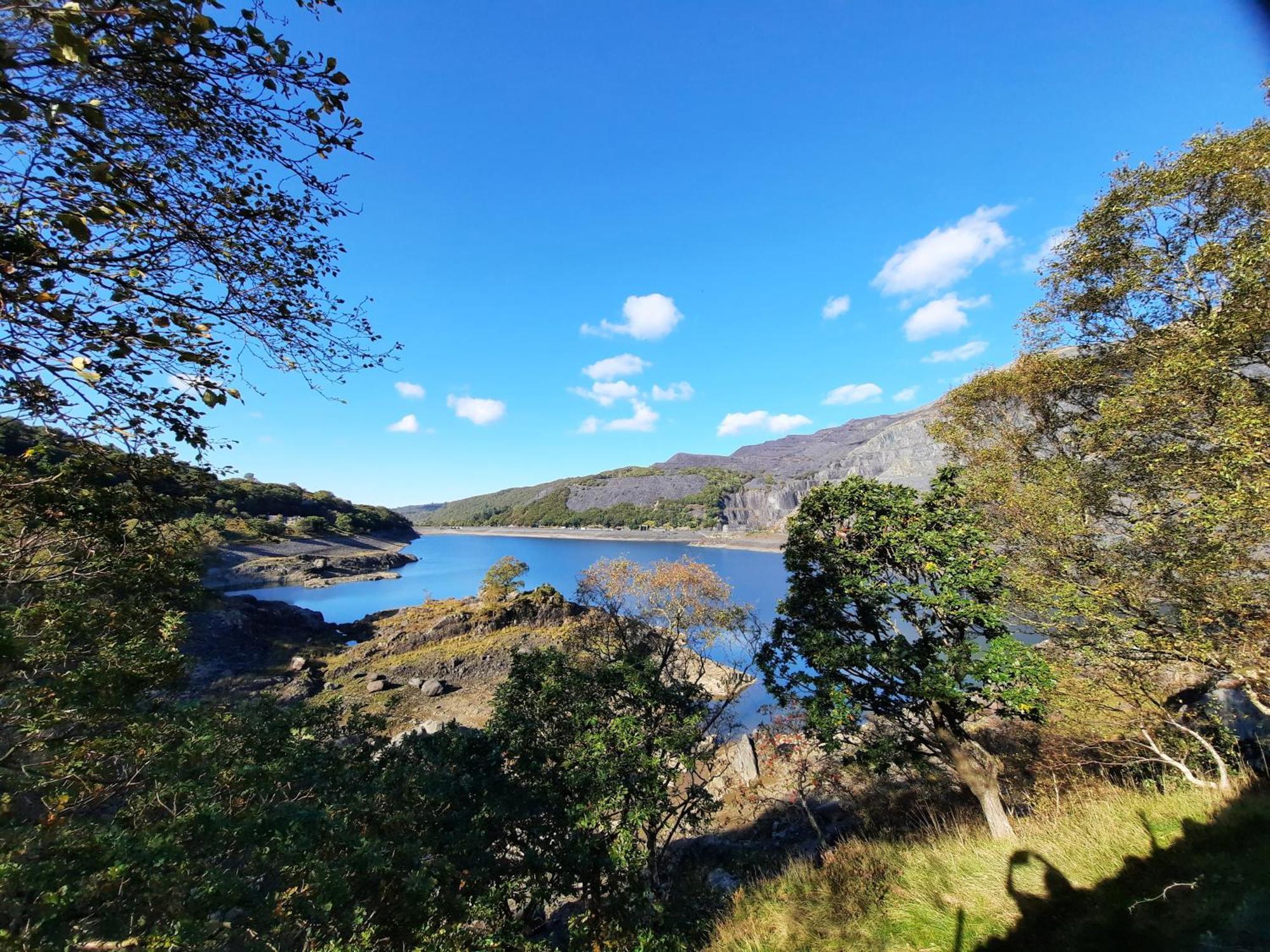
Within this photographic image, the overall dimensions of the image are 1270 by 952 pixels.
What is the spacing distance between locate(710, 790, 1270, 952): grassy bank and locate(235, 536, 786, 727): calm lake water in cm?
1480

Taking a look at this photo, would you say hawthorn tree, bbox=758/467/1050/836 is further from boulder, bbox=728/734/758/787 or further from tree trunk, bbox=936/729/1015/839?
boulder, bbox=728/734/758/787

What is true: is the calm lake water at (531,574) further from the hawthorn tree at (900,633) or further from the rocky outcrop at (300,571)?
the hawthorn tree at (900,633)

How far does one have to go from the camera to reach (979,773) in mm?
6711

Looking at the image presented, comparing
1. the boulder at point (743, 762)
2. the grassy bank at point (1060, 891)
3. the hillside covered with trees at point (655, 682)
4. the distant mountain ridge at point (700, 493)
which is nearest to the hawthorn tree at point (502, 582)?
the boulder at point (743, 762)

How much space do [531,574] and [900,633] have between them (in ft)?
210

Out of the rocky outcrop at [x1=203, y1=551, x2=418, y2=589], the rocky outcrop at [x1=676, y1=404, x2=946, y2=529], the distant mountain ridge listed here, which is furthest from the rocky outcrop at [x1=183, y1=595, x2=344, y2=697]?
the distant mountain ridge

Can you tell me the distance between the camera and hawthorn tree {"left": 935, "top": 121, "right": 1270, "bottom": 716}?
5199mm

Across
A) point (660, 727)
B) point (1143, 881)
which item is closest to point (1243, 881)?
point (1143, 881)

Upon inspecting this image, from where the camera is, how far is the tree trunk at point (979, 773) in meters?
6.34

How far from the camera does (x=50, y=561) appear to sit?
3.30 m

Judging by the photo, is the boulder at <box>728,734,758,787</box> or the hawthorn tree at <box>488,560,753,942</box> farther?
the boulder at <box>728,734,758,787</box>

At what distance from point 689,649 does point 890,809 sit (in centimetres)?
740

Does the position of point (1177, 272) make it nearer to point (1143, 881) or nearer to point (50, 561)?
point (1143, 881)

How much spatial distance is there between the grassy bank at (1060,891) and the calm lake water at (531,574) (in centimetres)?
1480
